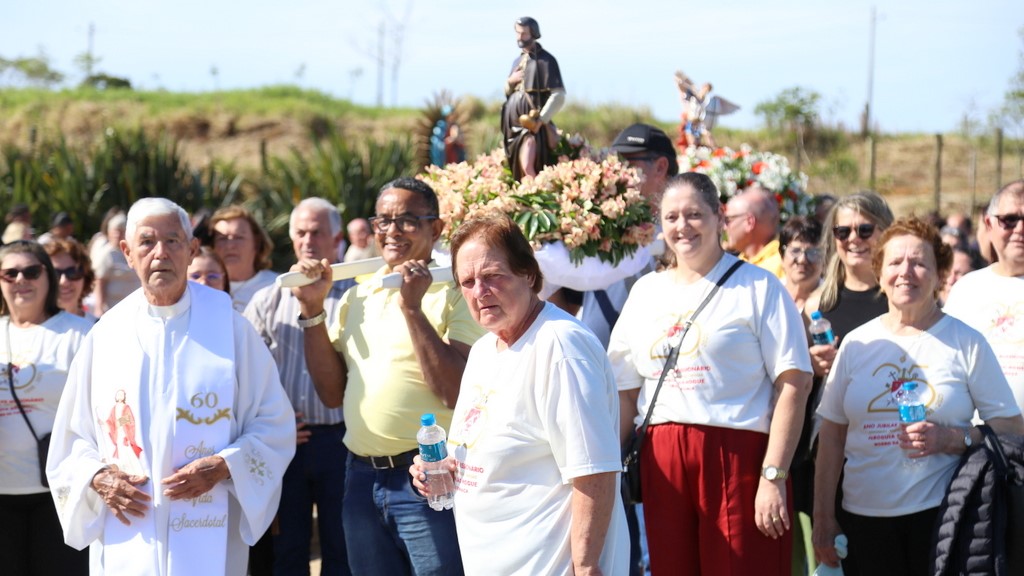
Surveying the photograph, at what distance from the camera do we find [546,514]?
10.7 ft

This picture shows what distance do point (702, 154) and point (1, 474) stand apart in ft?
16.0

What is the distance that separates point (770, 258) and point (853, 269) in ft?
3.47

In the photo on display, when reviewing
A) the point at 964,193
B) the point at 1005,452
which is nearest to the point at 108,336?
the point at 1005,452

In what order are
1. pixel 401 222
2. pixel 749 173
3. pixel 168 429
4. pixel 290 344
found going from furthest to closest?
pixel 749 173 → pixel 290 344 → pixel 401 222 → pixel 168 429

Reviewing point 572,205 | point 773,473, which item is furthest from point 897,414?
point 572,205

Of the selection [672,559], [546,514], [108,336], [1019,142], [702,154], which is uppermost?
[1019,142]

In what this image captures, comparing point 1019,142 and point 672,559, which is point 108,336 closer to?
point 672,559

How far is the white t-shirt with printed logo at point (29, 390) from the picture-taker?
508 centimetres

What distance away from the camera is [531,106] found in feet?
17.2

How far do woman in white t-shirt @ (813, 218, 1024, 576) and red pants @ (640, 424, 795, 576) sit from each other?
324 mm

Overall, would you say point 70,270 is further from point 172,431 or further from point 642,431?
point 642,431

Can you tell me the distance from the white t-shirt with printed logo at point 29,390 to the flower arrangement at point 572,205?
200cm

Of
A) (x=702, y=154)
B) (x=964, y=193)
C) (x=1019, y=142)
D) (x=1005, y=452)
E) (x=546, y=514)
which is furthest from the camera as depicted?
(x=964, y=193)

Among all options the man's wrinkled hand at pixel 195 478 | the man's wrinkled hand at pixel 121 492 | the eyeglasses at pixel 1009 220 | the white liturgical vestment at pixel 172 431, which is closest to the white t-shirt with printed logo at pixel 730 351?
the eyeglasses at pixel 1009 220
